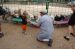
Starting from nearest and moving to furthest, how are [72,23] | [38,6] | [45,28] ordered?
[45,28] → [72,23] → [38,6]

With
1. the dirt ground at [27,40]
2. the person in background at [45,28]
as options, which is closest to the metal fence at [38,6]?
the dirt ground at [27,40]

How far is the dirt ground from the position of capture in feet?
24.1

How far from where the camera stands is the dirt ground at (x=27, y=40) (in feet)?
24.1

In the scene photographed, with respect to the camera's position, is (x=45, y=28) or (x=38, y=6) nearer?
(x=45, y=28)

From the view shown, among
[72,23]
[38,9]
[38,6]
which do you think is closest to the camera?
[72,23]

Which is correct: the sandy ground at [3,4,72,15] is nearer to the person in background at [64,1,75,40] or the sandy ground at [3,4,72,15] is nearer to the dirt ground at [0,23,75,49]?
the dirt ground at [0,23,75,49]

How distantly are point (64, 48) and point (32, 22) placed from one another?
262 cm

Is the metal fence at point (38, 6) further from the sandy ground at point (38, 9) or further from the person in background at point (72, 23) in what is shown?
the person in background at point (72, 23)

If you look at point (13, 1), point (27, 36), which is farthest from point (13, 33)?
point (13, 1)

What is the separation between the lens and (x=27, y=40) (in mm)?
7930

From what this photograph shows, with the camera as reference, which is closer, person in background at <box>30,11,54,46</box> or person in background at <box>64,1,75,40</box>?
person in background at <box>30,11,54,46</box>

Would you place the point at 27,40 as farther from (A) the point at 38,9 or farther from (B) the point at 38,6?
(B) the point at 38,6

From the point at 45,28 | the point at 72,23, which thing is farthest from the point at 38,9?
the point at 45,28

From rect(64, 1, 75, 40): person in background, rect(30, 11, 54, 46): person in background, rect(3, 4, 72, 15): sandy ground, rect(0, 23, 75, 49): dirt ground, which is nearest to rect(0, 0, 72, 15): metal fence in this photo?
rect(3, 4, 72, 15): sandy ground
